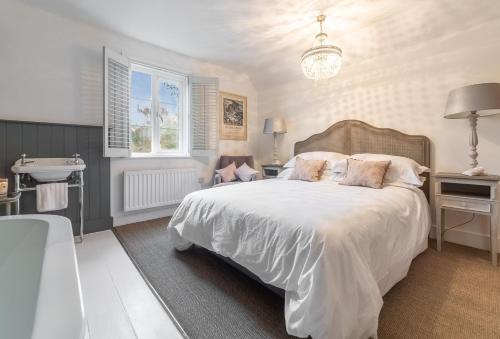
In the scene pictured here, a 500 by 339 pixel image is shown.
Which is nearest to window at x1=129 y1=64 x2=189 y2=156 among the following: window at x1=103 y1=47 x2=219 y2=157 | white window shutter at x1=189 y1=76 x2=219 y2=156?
window at x1=103 y1=47 x2=219 y2=157

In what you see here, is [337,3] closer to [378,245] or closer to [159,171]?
[378,245]

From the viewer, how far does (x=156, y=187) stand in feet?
10.7

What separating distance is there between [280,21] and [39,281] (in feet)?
9.55

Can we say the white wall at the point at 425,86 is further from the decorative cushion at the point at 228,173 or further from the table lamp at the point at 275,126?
the decorative cushion at the point at 228,173

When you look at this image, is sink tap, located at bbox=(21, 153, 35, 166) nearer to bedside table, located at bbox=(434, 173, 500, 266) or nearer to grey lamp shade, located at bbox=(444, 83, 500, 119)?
bedside table, located at bbox=(434, 173, 500, 266)

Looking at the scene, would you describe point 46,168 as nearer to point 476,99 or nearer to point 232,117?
point 232,117

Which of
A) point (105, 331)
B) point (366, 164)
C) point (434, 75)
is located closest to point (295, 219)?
point (105, 331)

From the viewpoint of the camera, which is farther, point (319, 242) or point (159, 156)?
point (159, 156)

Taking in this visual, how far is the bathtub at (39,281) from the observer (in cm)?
55

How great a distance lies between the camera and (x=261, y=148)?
4.68 metres

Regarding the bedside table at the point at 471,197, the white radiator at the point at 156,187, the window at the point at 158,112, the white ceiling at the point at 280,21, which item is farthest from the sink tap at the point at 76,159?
the bedside table at the point at 471,197

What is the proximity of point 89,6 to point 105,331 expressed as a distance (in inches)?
116

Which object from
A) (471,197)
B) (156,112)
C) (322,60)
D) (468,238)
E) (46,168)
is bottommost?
(468,238)

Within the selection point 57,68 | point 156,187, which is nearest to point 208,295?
point 156,187
